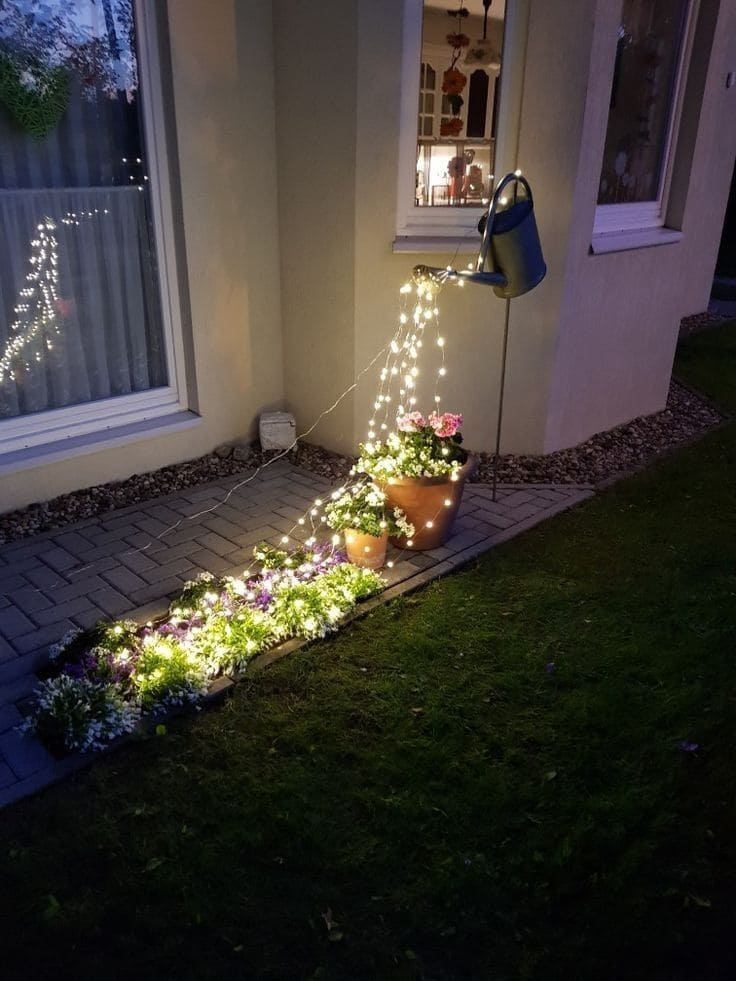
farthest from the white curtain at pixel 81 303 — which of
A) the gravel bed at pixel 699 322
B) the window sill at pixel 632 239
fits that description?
the gravel bed at pixel 699 322

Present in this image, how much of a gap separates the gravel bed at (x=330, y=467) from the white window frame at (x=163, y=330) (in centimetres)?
42

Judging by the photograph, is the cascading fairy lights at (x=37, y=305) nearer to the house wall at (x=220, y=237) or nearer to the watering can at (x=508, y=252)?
the house wall at (x=220, y=237)

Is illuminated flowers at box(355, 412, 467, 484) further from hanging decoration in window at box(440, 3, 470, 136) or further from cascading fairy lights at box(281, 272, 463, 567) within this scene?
hanging decoration in window at box(440, 3, 470, 136)

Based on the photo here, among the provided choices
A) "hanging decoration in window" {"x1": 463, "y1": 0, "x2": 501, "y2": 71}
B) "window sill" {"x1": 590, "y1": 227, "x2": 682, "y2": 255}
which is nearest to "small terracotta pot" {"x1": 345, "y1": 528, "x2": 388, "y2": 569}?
"window sill" {"x1": 590, "y1": 227, "x2": 682, "y2": 255}

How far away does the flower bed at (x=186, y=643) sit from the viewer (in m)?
3.02

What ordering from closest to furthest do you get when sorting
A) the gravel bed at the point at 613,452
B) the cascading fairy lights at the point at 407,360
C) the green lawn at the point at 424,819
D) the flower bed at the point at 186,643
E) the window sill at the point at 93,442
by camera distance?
the green lawn at the point at 424,819 → the flower bed at the point at 186,643 → the window sill at the point at 93,442 → the cascading fairy lights at the point at 407,360 → the gravel bed at the point at 613,452

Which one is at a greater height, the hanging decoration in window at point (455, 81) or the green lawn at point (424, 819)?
the hanging decoration in window at point (455, 81)

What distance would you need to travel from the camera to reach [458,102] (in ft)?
17.2

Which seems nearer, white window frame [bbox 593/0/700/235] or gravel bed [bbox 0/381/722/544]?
gravel bed [bbox 0/381/722/544]

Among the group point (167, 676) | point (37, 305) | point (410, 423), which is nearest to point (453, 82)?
point (410, 423)

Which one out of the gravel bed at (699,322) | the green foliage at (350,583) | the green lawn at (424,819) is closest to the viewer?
the green lawn at (424,819)

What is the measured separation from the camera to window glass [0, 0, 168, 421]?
176 inches

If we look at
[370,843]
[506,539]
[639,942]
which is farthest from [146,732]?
[506,539]

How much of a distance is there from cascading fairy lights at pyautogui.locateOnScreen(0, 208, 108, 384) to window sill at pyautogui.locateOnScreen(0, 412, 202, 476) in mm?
479
